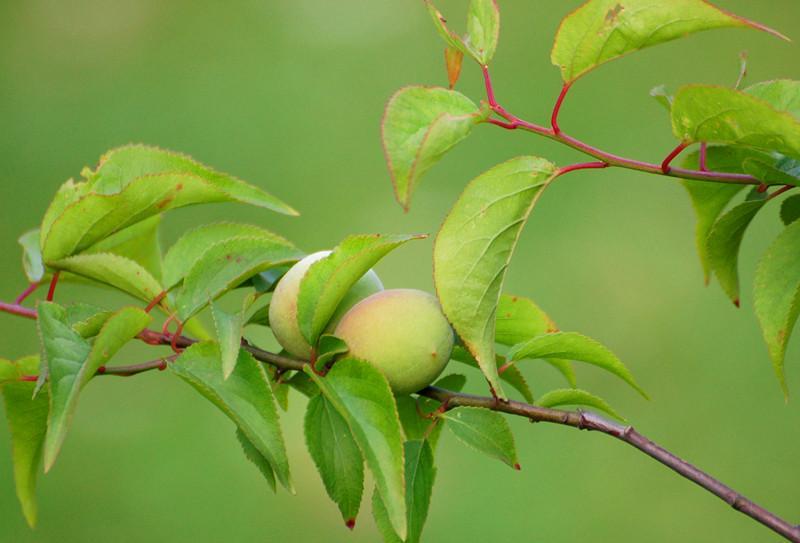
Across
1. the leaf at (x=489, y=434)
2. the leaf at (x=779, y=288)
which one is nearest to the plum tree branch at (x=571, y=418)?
the leaf at (x=489, y=434)

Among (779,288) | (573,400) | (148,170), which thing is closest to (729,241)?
(779,288)

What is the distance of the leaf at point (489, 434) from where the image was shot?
1.86ft

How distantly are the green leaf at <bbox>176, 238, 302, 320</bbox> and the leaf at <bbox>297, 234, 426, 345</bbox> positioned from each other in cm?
4

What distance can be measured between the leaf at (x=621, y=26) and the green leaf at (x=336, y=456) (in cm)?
24

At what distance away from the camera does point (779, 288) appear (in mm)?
595

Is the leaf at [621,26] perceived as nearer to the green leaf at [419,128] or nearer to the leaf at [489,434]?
the green leaf at [419,128]

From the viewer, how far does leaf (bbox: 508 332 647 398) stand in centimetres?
57

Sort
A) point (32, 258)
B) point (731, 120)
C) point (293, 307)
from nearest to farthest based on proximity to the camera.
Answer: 1. point (731, 120)
2. point (293, 307)
3. point (32, 258)

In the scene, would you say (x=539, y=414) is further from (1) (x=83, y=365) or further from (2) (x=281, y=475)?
(1) (x=83, y=365)

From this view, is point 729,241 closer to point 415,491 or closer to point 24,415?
point 415,491

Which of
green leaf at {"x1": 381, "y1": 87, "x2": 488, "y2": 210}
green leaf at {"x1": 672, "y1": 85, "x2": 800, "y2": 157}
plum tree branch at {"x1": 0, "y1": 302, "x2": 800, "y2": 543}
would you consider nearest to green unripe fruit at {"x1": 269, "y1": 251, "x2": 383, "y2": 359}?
plum tree branch at {"x1": 0, "y1": 302, "x2": 800, "y2": 543}

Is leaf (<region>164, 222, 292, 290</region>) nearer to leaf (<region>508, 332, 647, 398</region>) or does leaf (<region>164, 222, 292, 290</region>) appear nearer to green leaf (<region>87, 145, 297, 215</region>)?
green leaf (<region>87, 145, 297, 215</region>)

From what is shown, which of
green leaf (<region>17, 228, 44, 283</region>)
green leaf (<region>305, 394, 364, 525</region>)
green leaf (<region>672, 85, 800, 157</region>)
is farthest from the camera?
green leaf (<region>17, 228, 44, 283</region>)

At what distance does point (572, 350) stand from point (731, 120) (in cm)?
16
